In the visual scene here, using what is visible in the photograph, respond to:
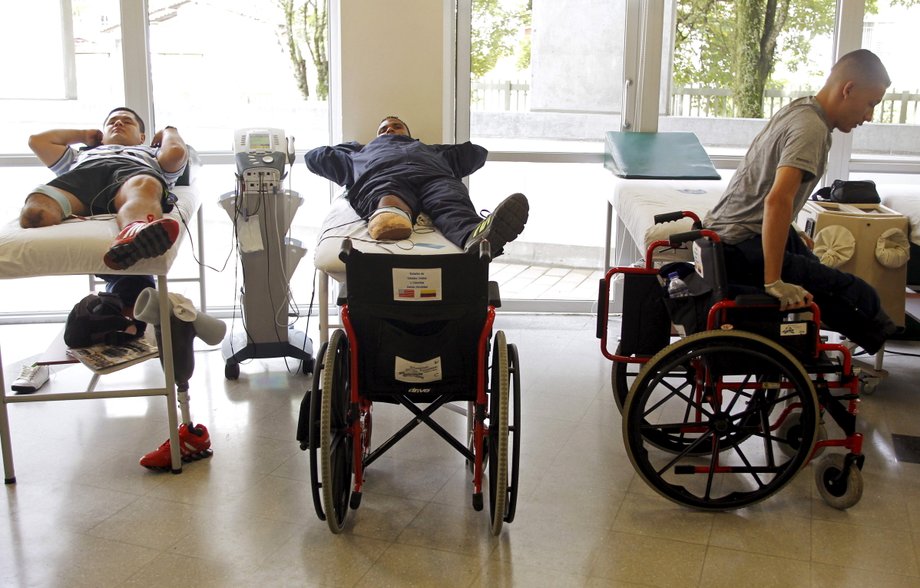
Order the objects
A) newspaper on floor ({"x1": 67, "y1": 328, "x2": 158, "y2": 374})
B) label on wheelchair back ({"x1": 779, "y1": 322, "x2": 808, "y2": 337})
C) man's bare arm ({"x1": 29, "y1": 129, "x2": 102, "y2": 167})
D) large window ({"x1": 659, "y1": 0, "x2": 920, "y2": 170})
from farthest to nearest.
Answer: large window ({"x1": 659, "y1": 0, "x2": 920, "y2": 170}), man's bare arm ({"x1": 29, "y1": 129, "x2": 102, "y2": 167}), newspaper on floor ({"x1": 67, "y1": 328, "x2": 158, "y2": 374}), label on wheelchair back ({"x1": 779, "y1": 322, "x2": 808, "y2": 337})

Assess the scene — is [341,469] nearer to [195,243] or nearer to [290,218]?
[290,218]

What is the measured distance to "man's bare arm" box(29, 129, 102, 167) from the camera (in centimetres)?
367

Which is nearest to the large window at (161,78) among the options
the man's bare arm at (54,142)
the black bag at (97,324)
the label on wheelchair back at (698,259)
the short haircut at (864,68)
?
the man's bare arm at (54,142)

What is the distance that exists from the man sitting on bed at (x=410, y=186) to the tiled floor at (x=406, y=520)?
717 millimetres

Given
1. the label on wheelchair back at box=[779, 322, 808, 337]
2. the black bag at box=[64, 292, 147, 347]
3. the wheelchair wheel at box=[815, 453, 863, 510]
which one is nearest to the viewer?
the label on wheelchair back at box=[779, 322, 808, 337]

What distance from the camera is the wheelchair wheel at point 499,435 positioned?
2283 millimetres

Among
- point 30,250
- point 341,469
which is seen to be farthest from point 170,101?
point 341,469

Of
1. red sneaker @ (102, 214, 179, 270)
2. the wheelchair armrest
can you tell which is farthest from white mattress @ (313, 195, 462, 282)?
red sneaker @ (102, 214, 179, 270)

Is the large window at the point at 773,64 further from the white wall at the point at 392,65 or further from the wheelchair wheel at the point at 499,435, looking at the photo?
the wheelchair wheel at the point at 499,435

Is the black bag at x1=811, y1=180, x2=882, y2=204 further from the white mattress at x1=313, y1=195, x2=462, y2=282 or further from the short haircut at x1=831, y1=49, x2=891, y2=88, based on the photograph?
the white mattress at x1=313, y1=195, x2=462, y2=282

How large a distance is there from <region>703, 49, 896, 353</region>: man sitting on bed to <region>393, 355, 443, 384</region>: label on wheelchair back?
93 cm

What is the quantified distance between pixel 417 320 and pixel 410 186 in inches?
48.7

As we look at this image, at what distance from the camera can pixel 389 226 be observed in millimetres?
3035

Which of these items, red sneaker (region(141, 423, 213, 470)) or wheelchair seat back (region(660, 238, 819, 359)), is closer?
wheelchair seat back (region(660, 238, 819, 359))
